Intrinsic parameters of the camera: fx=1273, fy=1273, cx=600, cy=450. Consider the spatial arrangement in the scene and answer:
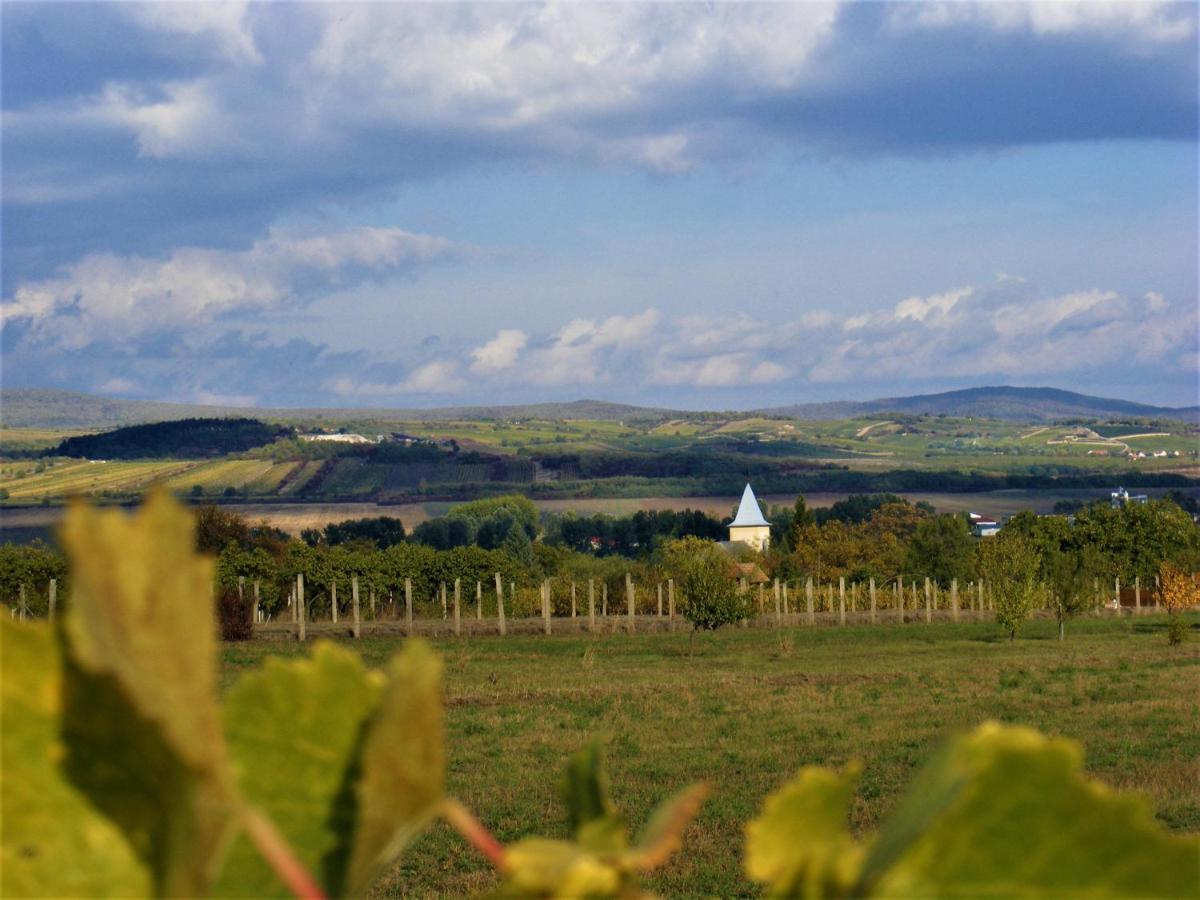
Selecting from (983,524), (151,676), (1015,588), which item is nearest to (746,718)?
(1015,588)

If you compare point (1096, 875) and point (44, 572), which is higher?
point (1096, 875)

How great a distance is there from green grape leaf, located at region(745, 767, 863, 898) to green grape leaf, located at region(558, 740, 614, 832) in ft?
0.40

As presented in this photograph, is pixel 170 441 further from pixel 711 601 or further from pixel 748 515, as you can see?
pixel 711 601

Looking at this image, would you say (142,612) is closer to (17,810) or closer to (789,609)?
(17,810)

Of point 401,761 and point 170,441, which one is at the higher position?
point 170,441

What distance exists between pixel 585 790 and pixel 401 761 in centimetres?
17

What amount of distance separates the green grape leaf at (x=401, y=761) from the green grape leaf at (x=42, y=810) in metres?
0.11

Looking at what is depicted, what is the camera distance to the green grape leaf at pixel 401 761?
0.61 meters

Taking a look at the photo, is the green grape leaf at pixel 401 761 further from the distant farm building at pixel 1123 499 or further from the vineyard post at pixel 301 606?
the distant farm building at pixel 1123 499

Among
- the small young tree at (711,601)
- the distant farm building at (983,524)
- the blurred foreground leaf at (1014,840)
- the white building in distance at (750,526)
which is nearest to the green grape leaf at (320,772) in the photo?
the blurred foreground leaf at (1014,840)

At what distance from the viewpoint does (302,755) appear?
661mm

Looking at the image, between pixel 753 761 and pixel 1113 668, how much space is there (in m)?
12.6

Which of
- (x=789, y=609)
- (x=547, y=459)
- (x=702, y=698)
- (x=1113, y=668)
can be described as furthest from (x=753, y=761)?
(x=547, y=459)

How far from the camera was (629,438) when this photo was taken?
623 feet
